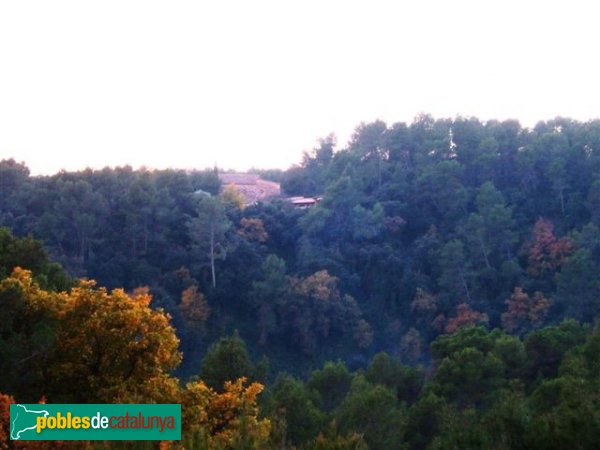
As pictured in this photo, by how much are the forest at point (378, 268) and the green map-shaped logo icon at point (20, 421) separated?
279 centimetres

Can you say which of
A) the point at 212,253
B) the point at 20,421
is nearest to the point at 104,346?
the point at 20,421

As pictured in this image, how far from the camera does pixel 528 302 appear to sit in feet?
109

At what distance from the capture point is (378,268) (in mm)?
38375

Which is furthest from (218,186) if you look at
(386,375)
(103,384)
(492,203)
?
(103,384)

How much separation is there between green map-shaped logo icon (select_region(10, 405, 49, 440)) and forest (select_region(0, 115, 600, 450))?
279 cm

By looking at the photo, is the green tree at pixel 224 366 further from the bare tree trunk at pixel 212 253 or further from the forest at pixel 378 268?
the bare tree trunk at pixel 212 253

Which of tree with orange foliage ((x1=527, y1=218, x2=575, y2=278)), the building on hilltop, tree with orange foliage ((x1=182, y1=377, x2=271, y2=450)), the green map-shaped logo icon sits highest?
the building on hilltop

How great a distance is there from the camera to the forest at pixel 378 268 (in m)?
15.7

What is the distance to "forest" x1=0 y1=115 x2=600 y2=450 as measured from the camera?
15.7 metres

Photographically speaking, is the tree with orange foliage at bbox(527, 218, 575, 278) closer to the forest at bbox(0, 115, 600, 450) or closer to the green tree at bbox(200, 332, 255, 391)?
the forest at bbox(0, 115, 600, 450)

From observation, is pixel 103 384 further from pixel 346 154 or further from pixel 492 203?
pixel 346 154

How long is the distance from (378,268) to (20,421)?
31.8 metres

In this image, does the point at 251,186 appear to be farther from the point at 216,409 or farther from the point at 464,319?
the point at 216,409

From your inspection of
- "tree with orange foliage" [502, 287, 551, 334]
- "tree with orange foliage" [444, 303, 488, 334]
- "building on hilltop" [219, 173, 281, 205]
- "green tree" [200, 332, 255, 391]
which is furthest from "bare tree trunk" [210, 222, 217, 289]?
"green tree" [200, 332, 255, 391]
